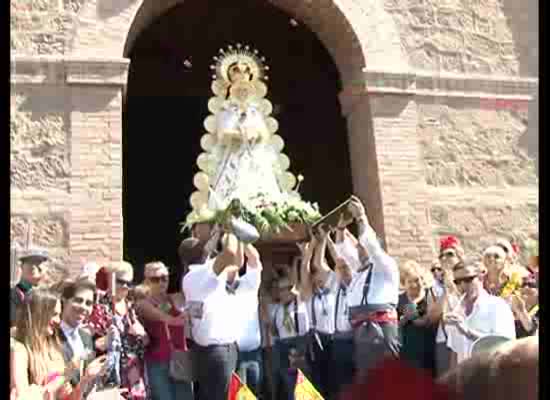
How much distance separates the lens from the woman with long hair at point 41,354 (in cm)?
529

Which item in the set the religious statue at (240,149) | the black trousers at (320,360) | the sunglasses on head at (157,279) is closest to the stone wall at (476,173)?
the religious statue at (240,149)

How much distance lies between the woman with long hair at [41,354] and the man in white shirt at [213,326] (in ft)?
4.79

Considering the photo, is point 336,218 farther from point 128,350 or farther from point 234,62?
point 234,62

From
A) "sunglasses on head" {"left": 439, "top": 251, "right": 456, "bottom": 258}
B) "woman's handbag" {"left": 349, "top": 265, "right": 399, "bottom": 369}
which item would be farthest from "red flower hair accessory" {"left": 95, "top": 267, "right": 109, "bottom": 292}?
"sunglasses on head" {"left": 439, "top": 251, "right": 456, "bottom": 258}

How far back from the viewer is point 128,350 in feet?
23.7

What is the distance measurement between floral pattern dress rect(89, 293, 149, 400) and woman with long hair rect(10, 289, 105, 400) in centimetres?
118

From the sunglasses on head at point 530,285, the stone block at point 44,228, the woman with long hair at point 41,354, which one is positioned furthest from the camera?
the stone block at point 44,228

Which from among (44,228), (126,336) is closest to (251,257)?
(126,336)

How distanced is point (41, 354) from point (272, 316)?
10.7 feet

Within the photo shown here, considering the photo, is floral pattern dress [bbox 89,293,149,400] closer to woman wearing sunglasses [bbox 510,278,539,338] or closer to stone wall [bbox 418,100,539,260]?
woman wearing sunglasses [bbox 510,278,539,338]

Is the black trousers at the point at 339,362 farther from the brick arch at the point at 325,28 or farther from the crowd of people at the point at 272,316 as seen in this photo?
the brick arch at the point at 325,28

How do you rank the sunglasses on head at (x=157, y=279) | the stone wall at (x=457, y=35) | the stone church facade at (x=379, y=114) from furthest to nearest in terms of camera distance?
the stone wall at (x=457, y=35) < the stone church facade at (x=379, y=114) < the sunglasses on head at (x=157, y=279)

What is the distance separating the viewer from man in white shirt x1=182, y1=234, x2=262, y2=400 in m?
7.32

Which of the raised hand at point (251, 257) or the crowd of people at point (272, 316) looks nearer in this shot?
the crowd of people at point (272, 316)
